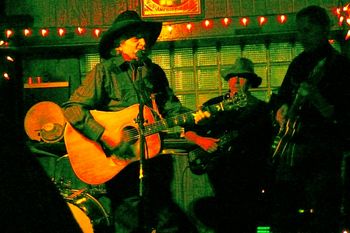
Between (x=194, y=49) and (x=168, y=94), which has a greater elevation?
(x=194, y=49)

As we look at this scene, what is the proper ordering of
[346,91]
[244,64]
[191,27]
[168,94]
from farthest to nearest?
[191,27] < [244,64] < [168,94] < [346,91]

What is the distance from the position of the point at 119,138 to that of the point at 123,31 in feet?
3.69

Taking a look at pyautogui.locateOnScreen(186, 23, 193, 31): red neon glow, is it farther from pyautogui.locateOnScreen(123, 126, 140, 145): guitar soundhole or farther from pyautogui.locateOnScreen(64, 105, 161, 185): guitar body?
pyautogui.locateOnScreen(123, 126, 140, 145): guitar soundhole

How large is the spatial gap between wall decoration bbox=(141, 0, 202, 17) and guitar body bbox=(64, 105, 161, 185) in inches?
141

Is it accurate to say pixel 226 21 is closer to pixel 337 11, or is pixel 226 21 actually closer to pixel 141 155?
pixel 337 11

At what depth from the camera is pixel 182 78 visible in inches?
354

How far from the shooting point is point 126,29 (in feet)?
18.3

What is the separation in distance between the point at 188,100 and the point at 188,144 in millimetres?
1773

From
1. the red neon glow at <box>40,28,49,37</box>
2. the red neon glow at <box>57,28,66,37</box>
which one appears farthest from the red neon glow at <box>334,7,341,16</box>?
the red neon glow at <box>40,28,49,37</box>

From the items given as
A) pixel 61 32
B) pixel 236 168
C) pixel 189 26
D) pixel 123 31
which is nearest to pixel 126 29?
pixel 123 31

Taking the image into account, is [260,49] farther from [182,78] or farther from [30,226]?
[30,226]

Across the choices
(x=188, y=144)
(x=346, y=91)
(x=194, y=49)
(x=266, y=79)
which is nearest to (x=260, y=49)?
(x=266, y=79)

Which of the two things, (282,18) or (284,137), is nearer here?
(284,137)

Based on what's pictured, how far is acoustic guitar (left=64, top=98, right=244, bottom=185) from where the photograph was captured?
523cm
